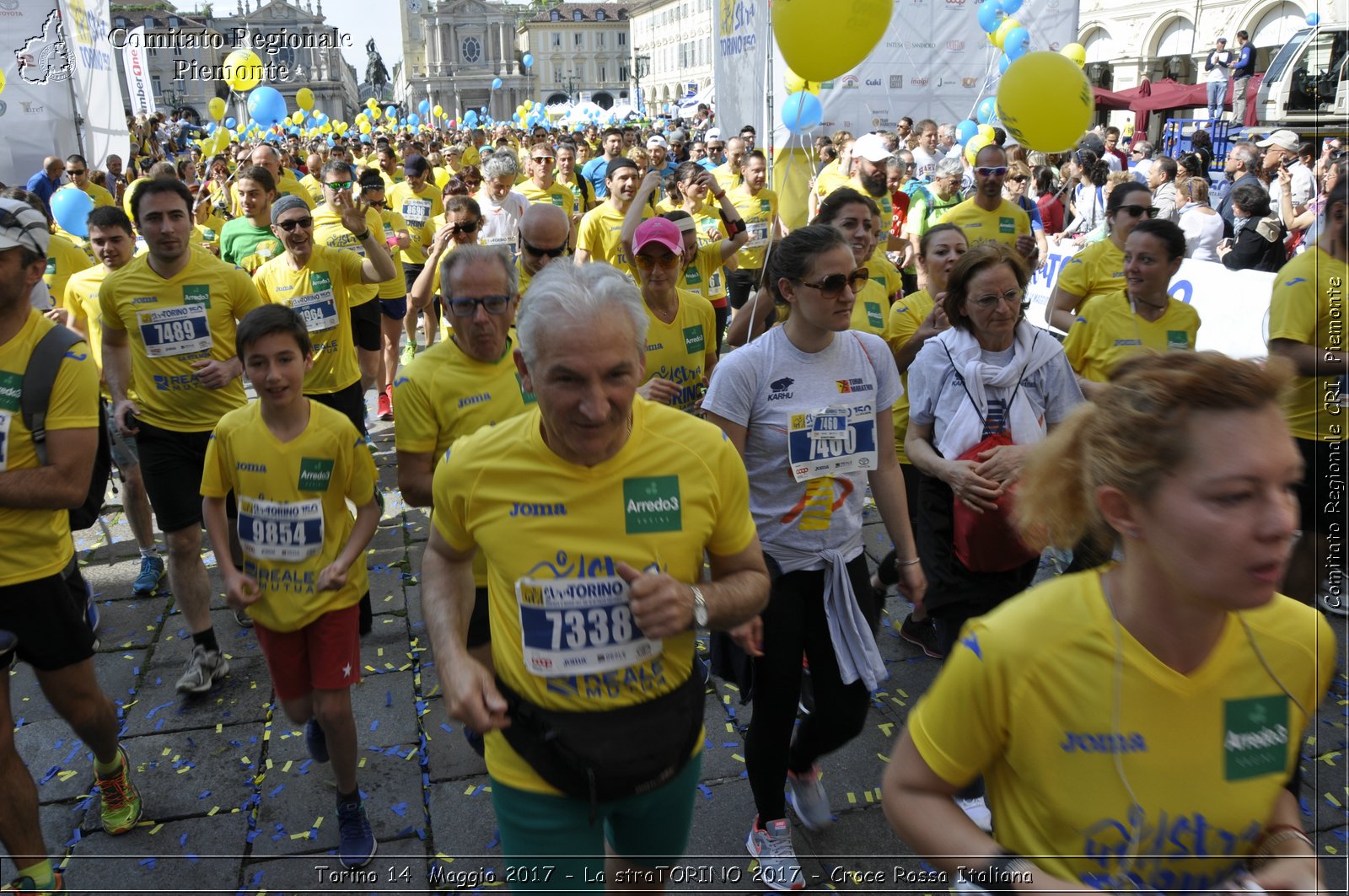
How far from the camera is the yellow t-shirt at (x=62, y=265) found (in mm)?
6395

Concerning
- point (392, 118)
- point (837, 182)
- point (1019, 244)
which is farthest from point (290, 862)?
point (392, 118)

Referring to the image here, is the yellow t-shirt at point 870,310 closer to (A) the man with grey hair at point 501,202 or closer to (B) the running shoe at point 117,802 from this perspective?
(B) the running shoe at point 117,802

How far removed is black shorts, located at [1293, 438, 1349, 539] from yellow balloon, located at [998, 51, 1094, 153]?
11.3 feet

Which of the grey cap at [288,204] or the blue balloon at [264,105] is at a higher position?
the blue balloon at [264,105]

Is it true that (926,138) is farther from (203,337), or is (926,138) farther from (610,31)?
(610,31)

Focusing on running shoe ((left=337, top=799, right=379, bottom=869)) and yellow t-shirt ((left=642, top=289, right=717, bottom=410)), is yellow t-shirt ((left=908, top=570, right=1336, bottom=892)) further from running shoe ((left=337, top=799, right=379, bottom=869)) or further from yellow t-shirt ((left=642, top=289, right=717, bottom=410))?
yellow t-shirt ((left=642, top=289, right=717, bottom=410))

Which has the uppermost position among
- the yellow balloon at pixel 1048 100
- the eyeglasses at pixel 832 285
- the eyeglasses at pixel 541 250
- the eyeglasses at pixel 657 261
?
the yellow balloon at pixel 1048 100

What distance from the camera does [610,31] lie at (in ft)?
403

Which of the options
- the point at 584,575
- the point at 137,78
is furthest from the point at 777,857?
the point at 137,78

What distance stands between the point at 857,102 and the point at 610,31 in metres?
114

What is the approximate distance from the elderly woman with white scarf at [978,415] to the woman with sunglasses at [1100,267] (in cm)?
191

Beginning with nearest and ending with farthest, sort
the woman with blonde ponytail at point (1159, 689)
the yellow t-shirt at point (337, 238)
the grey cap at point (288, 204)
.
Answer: the woman with blonde ponytail at point (1159, 689) → the grey cap at point (288, 204) → the yellow t-shirt at point (337, 238)

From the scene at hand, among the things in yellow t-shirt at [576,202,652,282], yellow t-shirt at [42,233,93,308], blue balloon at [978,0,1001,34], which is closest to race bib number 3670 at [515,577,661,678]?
yellow t-shirt at [576,202,652,282]

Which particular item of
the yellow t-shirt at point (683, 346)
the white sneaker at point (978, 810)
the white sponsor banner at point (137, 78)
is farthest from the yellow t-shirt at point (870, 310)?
the white sponsor banner at point (137, 78)
